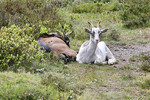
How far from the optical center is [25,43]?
8.58 m

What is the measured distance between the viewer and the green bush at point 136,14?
51.8 ft

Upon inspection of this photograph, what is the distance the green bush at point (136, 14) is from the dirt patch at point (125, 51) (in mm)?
3103

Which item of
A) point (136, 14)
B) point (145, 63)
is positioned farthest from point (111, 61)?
point (136, 14)

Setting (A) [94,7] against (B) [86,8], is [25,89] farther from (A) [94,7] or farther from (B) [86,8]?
(A) [94,7]

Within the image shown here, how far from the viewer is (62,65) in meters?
9.52

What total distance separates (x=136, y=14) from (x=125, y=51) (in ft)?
15.9

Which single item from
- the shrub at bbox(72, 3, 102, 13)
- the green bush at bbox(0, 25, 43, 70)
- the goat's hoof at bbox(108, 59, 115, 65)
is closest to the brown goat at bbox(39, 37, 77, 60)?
the goat's hoof at bbox(108, 59, 115, 65)

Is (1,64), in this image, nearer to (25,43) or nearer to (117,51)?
Answer: (25,43)

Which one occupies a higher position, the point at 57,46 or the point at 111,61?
the point at 57,46

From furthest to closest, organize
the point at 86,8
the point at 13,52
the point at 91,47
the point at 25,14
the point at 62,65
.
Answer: the point at 86,8, the point at 25,14, the point at 91,47, the point at 62,65, the point at 13,52

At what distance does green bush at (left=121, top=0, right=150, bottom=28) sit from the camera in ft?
51.8

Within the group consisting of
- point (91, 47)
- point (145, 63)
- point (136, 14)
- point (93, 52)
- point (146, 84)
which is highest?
point (136, 14)

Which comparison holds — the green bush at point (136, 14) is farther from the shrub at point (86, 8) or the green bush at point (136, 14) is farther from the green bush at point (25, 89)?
the green bush at point (25, 89)

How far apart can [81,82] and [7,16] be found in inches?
215
